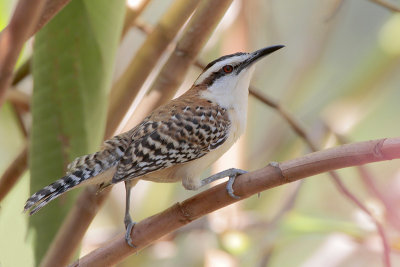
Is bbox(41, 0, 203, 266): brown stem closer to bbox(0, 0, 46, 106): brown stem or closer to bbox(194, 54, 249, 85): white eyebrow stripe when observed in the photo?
bbox(0, 0, 46, 106): brown stem

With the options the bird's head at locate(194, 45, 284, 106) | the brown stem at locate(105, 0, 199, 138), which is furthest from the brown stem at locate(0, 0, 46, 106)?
the bird's head at locate(194, 45, 284, 106)

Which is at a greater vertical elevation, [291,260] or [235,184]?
[235,184]

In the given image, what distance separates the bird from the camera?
1.17 meters

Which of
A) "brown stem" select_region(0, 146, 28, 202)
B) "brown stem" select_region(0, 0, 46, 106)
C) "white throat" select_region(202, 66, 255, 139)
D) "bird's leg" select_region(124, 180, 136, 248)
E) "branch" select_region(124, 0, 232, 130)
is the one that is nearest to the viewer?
"brown stem" select_region(0, 0, 46, 106)

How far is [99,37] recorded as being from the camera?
38.5 inches

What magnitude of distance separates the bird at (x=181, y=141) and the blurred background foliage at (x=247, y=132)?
0.06 m

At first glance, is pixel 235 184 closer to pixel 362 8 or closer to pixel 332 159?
pixel 332 159

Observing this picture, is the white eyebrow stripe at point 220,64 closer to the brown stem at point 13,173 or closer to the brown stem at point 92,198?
the brown stem at point 92,198

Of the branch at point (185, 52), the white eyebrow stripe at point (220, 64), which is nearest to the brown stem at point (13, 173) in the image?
the branch at point (185, 52)

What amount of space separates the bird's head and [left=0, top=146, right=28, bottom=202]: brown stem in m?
0.47

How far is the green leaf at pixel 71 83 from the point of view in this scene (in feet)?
3.21

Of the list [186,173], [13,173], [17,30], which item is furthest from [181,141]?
[17,30]

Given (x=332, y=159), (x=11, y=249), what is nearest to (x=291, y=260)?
(x=11, y=249)

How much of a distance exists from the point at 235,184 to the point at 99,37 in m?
0.34
